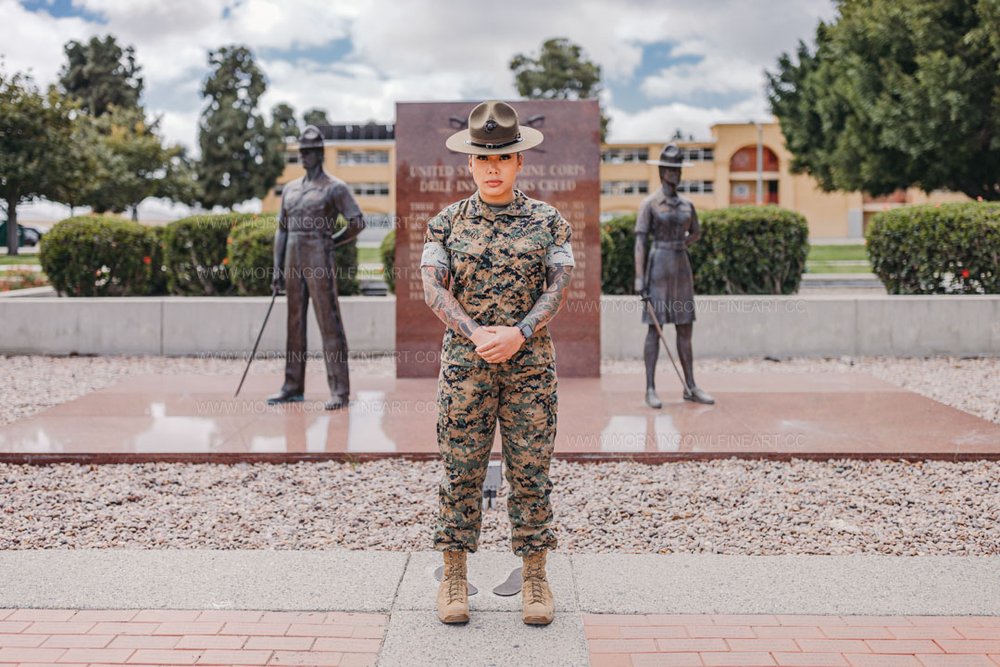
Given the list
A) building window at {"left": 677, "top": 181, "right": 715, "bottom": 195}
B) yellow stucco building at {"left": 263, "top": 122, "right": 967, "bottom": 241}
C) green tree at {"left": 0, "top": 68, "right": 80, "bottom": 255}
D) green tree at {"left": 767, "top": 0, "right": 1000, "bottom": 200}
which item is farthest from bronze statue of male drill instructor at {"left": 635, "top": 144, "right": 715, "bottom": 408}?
building window at {"left": 677, "top": 181, "right": 715, "bottom": 195}

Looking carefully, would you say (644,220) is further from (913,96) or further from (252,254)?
(913,96)

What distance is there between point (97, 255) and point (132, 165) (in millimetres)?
38093

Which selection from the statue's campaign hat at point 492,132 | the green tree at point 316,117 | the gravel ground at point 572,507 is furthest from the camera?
the green tree at point 316,117

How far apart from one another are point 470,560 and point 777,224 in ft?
30.2

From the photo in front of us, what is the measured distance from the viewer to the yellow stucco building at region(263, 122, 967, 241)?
5650 centimetres

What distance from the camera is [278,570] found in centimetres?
409

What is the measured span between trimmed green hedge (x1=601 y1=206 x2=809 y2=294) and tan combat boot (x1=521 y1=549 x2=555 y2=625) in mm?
8810

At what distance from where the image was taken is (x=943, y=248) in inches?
457

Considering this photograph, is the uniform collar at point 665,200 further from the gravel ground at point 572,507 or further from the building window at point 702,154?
the building window at point 702,154

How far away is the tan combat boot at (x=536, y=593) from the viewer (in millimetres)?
3506

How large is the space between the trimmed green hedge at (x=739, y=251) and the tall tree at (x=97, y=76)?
163 feet

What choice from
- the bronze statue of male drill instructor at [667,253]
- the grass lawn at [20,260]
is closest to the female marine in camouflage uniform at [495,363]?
the bronze statue of male drill instructor at [667,253]

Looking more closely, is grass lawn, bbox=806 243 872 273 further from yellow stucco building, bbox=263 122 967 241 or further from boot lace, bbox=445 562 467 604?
yellow stucco building, bbox=263 122 967 241

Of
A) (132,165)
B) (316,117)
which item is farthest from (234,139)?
(316,117)
